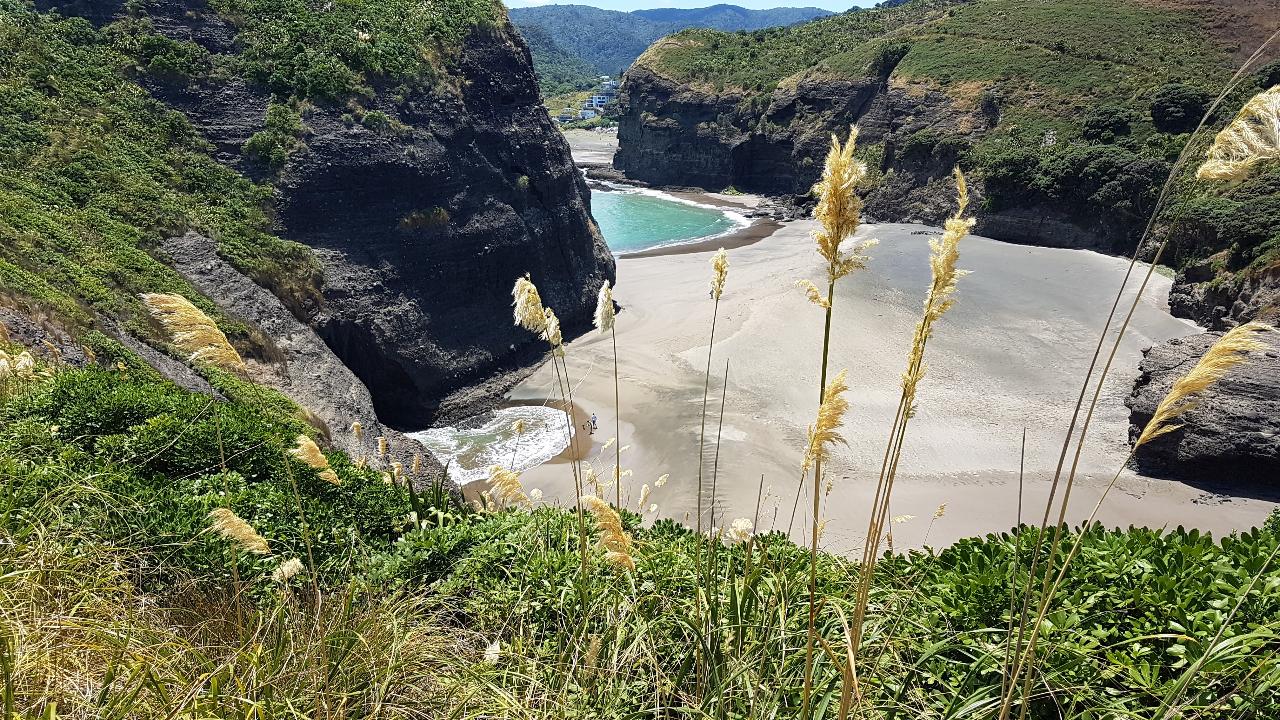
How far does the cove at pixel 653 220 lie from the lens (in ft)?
162

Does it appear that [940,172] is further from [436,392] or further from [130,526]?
[130,526]

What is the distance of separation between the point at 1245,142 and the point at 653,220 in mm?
55061

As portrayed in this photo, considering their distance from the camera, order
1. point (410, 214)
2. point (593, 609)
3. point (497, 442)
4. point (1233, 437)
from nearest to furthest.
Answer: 1. point (593, 609)
2. point (1233, 437)
3. point (497, 442)
4. point (410, 214)

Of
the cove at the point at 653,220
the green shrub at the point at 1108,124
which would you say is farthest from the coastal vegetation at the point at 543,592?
the green shrub at the point at 1108,124

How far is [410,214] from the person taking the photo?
24328 mm

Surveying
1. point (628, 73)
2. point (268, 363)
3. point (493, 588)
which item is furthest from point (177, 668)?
point (628, 73)

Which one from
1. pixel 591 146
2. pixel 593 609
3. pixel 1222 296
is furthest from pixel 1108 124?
pixel 591 146

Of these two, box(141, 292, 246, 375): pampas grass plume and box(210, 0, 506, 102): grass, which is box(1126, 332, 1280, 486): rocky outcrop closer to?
box(141, 292, 246, 375): pampas grass plume

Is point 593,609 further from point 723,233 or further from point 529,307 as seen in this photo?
point 723,233

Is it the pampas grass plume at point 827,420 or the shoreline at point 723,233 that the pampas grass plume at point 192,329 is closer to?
the pampas grass plume at point 827,420

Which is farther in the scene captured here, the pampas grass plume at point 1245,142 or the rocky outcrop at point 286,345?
the rocky outcrop at point 286,345

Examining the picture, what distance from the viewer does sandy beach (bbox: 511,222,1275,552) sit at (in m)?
16.4

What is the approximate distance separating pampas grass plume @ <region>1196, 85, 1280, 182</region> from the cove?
144 feet

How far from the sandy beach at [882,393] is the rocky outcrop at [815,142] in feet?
20.9
